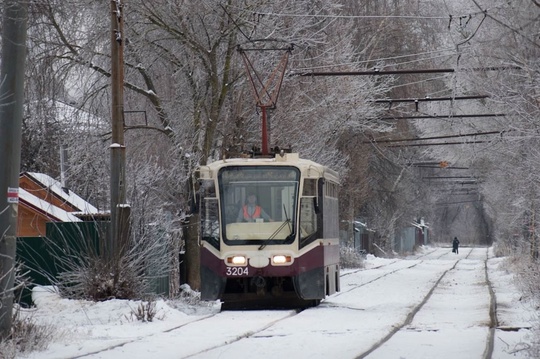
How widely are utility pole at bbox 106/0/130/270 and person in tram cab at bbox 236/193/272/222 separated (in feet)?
8.39

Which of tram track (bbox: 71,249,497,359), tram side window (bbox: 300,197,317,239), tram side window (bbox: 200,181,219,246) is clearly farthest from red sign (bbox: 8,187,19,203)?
tram side window (bbox: 300,197,317,239)

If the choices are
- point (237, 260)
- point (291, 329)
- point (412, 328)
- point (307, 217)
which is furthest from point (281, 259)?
point (412, 328)

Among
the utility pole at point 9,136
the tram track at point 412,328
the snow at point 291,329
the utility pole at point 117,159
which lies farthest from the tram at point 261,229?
the utility pole at point 9,136

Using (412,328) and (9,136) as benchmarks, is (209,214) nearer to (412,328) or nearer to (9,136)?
(412,328)

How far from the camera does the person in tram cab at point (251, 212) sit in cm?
2309

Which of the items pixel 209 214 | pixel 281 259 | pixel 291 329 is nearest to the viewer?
pixel 291 329

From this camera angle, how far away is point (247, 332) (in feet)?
57.0

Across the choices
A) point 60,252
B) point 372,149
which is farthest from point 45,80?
point 372,149

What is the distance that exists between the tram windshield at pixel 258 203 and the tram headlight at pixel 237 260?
0.31 meters

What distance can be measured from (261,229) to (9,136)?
30.1ft

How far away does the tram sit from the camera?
75.2 feet

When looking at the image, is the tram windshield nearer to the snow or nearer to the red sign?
the snow

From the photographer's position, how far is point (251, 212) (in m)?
23.1

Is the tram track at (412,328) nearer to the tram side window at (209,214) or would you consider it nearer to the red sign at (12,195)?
the tram side window at (209,214)
